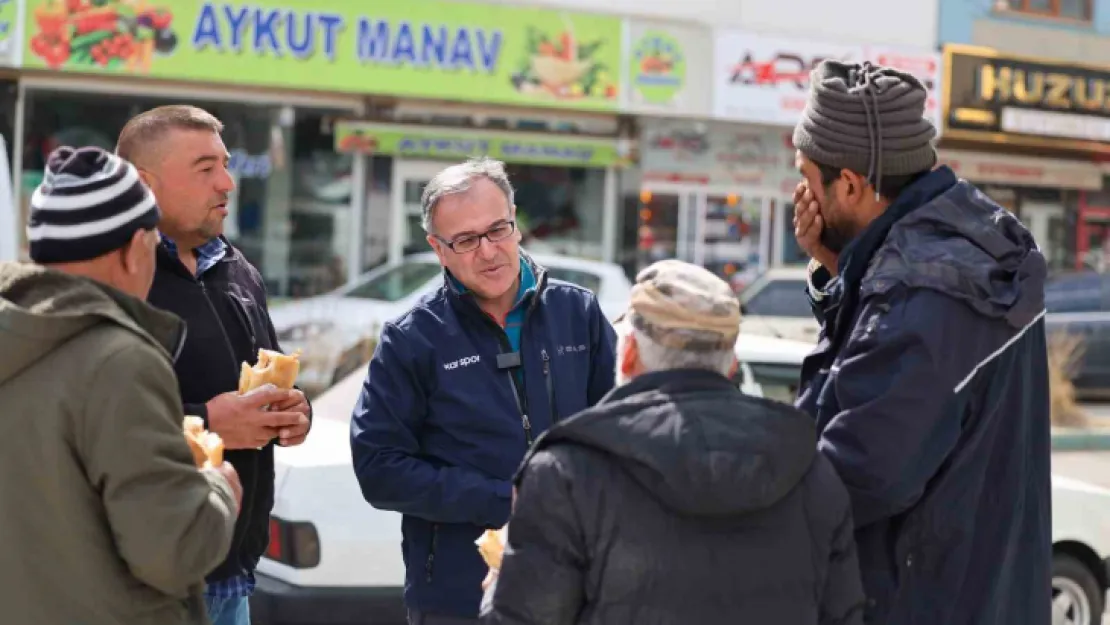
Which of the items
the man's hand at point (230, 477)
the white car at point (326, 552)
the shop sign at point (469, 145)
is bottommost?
the white car at point (326, 552)

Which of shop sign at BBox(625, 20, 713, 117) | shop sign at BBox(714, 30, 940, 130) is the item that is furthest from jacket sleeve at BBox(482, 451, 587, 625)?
shop sign at BBox(714, 30, 940, 130)

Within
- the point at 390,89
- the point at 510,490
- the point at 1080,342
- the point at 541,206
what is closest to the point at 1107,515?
the point at 510,490

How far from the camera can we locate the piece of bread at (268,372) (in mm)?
3312

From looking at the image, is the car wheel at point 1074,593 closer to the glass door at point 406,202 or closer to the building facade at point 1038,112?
the glass door at point 406,202

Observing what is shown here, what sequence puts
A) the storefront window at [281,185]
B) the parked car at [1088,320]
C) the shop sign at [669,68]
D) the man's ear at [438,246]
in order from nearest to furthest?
1. the man's ear at [438,246]
2. the parked car at [1088,320]
3. the storefront window at [281,185]
4. the shop sign at [669,68]

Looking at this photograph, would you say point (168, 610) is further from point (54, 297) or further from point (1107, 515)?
point (1107, 515)

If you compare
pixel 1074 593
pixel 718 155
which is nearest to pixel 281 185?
pixel 718 155

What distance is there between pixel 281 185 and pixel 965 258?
14.9 m

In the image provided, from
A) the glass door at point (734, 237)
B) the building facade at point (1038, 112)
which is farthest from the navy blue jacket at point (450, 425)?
the building facade at point (1038, 112)

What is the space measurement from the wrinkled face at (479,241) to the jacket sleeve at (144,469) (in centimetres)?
112

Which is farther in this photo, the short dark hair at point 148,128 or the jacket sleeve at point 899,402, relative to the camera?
the short dark hair at point 148,128

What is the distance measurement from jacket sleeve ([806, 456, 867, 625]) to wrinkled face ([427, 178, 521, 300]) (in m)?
1.21

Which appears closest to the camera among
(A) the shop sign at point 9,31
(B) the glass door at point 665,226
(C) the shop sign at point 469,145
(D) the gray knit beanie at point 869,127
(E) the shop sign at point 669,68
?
(D) the gray knit beanie at point 869,127

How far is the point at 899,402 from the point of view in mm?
2703
